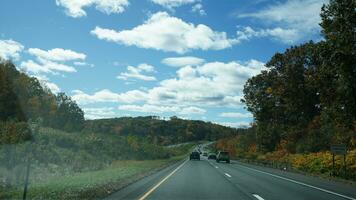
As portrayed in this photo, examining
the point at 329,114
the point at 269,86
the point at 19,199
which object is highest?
the point at 269,86

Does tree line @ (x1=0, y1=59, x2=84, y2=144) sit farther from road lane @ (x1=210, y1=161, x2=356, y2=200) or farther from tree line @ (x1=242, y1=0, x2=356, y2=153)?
tree line @ (x1=242, y1=0, x2=356, y2=153)

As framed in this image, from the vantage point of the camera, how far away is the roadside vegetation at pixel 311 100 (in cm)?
2823

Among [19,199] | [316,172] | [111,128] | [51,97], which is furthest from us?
[111,128]

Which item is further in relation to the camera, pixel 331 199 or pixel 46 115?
pixel 46 115

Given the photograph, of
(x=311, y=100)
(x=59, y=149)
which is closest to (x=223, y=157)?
(x=311, y=100)

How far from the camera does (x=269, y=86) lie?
7288 cm

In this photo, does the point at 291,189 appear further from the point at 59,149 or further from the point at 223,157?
the point at 223,157

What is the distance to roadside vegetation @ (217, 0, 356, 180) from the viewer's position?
92.6 ft

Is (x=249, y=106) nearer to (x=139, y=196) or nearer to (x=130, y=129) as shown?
(x=139, y=196)

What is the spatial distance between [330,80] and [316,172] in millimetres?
9001

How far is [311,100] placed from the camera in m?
67.5

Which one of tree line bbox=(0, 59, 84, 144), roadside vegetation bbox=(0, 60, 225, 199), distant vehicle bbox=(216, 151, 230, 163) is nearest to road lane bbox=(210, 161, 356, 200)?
roadside vegetation bbox=(0, 60, 225, 199)

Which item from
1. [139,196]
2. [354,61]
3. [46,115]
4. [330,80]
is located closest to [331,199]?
[139,196]

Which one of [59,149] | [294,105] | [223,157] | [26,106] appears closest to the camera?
[59,149]
